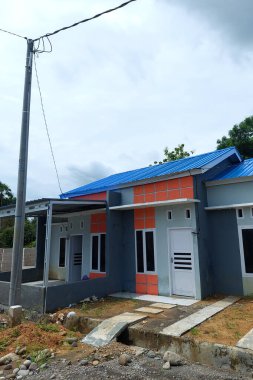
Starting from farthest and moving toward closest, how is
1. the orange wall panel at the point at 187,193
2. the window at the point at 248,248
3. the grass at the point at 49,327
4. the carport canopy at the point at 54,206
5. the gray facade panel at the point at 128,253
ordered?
the gray facade panel at the point at 128,253, the orange wall panel at the point at 187,193, the window at the point at 248,248, the carport canopy at the point at 54,206, the grass at the point at 49,327

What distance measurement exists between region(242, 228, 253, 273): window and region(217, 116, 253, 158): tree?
13.7m

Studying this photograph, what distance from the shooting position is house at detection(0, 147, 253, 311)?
893cm

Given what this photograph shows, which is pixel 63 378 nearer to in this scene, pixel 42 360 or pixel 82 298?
pixel 42 360

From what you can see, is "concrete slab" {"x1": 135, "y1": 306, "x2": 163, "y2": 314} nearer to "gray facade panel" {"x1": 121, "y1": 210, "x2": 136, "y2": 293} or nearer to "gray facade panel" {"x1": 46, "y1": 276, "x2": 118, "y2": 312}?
"gray facade panel" {"x1": 46, "y1": 276, "x2": 118, "y2": 312}

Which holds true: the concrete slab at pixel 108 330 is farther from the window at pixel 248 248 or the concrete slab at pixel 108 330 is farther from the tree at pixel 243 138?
the tree at pixel 243 138

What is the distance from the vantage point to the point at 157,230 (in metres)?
10.1

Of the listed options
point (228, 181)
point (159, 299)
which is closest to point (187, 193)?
point (228, 181)

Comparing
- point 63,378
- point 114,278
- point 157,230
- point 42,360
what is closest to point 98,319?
point 42,360

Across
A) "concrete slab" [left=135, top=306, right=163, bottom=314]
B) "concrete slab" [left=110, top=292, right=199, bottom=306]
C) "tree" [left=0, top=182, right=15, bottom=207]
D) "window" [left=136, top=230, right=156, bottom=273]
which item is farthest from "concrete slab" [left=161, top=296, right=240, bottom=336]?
"tree" [left=0, top=182, right=15, bottom=207]

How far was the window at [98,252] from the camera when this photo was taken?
11.5 meters

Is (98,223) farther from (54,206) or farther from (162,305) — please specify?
(162,305)

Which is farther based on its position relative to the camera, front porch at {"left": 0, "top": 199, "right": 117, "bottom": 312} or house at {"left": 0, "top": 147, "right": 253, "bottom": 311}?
house at {"left": 0, "top": 147, "right": 253, "bottom": 311}

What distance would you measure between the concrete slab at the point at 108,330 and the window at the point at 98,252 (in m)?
4.54

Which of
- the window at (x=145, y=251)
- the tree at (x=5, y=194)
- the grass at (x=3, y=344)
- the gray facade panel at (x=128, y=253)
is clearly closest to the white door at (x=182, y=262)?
the window at (x=145, y=251)
